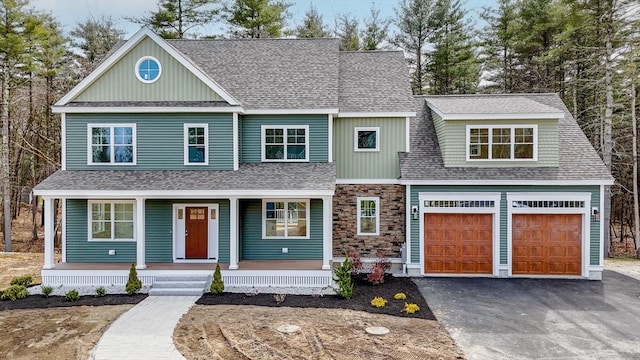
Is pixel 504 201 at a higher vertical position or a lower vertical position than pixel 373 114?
lower

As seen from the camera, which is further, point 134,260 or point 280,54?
point 280,54

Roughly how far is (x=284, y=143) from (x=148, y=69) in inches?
201

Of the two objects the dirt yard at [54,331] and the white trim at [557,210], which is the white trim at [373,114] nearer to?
the white trim at [557,210]

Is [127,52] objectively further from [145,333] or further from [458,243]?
[458,243]

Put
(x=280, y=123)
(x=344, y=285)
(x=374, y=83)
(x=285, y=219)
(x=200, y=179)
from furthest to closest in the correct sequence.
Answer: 1. (x=374, y=83)
2. (x=280, y=123)
3. (x=285, y=219)
4. (x=200, y=179)
5. (x=344, y=285)

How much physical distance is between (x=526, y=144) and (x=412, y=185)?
427 centimetres

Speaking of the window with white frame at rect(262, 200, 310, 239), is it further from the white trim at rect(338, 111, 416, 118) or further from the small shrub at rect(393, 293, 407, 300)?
the small shrub at rect(393, 293, 407, 300)

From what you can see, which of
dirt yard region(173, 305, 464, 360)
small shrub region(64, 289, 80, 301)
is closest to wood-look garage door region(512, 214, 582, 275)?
dirt yard region(173, 305, 464, 360)

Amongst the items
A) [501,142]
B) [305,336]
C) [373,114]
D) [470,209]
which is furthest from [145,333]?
[501,142]

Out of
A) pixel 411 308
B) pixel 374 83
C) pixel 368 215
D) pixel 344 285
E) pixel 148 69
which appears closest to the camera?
pixel 411 308

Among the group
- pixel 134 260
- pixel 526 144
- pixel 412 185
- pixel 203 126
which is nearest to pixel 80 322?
pixel 134 260

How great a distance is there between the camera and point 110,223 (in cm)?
1323

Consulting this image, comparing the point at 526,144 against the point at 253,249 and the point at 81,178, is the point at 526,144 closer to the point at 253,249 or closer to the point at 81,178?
the point at 253,249

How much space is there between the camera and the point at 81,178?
1255 centimetres
